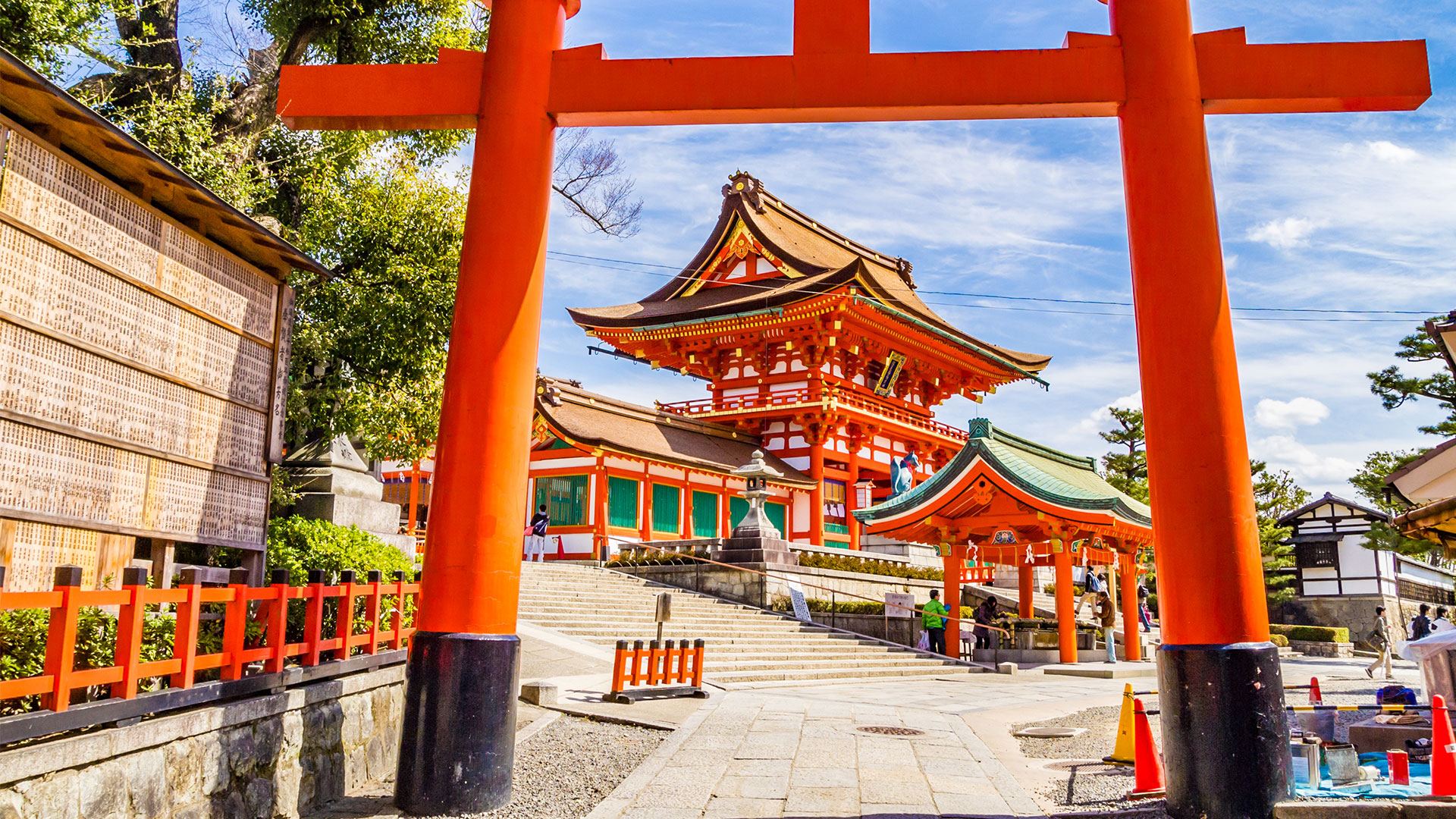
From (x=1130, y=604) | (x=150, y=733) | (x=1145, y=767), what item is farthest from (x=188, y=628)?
(x=1130, y=604)

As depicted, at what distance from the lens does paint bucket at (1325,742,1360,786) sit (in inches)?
211

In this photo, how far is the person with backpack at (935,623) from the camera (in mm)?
16750

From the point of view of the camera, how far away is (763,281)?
28.2 metres

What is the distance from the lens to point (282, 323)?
22.3 feet

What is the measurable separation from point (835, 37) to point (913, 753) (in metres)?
4.86

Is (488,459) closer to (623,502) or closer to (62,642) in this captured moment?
(62,642)

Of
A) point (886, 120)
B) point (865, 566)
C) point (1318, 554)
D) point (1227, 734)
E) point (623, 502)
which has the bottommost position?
point (1227, 734)

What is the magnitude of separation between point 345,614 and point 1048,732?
6084mm

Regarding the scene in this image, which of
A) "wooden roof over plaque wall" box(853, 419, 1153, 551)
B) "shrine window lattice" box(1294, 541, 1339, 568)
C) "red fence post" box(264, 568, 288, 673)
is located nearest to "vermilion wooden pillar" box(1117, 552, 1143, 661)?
"wooden roof over plaque wall" box(853, 419, 1153, 551)

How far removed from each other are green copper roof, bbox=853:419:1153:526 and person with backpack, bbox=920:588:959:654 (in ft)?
5.98

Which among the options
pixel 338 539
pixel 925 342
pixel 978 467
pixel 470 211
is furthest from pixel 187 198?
pixel 925 342

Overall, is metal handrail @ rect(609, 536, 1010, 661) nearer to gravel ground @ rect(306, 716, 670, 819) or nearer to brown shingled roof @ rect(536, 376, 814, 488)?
brown shingled roof @ rect(536, 376, 814, 488)

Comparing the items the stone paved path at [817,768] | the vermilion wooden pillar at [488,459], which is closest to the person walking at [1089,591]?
the stone paved path at [817,768]

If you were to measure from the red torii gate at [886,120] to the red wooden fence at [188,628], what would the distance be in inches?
33.4
